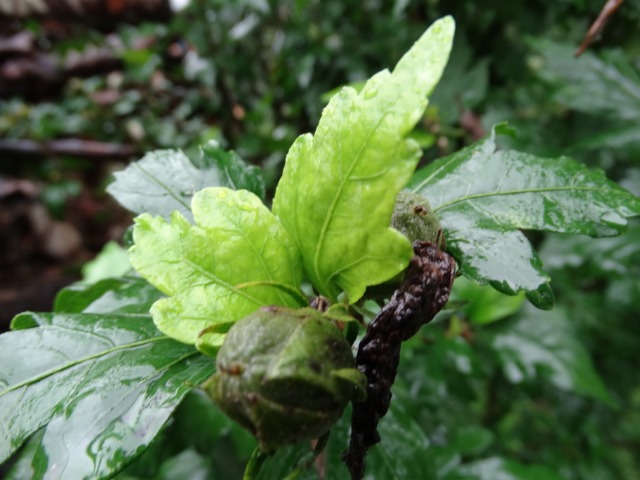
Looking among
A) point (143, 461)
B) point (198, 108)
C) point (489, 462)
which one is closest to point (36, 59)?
point (198, 108)

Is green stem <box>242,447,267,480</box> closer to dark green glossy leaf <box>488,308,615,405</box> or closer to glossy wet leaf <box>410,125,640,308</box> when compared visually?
glossy wet leaf <box>410,125,640,308</box>

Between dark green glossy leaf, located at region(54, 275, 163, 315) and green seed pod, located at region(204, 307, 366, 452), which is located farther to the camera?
dark green glossy leaf, located at region(54, 275, 163, 315)

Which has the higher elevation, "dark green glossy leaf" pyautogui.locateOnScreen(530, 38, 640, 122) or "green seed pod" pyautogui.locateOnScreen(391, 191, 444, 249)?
"green seed pod" pyautogui.locateOnScreen(391, 191, 444, 249)

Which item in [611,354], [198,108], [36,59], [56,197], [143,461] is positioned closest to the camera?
[143,461]

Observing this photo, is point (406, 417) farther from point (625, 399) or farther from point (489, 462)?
point (625, 399)

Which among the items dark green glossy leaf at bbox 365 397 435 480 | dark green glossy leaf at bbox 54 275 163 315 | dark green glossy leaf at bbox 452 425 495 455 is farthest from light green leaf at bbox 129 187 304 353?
dark green glossy leaf at bbox 452 425 495 455

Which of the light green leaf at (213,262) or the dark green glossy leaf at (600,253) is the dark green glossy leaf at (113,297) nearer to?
the light green leaf at (213,262)
